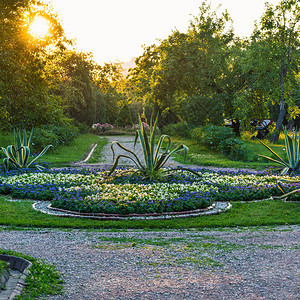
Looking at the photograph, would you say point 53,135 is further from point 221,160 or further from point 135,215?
point 135,215

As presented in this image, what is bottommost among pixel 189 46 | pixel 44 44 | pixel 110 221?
pixel 110 221

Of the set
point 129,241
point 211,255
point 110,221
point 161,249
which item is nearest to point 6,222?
point 110,221

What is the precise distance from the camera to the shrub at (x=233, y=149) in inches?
563

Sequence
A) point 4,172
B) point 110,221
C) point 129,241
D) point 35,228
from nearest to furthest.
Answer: point 129,241
point 35,228
point 110,221
point 4,172

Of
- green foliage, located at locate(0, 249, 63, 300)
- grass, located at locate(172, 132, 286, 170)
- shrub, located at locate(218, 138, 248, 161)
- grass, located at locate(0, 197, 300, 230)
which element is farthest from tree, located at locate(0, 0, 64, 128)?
shrub, located at locate(218, 138, 248, 161)

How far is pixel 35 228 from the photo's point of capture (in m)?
5.83

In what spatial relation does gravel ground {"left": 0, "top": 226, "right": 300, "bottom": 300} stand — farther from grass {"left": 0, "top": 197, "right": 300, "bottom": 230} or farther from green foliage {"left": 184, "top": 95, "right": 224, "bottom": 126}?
green foliage {"left": 184, "top": 95, "right": 224, "bottom": 126}

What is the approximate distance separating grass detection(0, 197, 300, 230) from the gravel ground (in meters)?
0.37

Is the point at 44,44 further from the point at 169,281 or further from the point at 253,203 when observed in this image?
the point at 169,281

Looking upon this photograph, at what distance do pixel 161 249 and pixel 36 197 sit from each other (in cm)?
421

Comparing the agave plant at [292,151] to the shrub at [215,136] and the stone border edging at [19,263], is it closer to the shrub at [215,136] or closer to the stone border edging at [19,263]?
the shrub at [215,136]

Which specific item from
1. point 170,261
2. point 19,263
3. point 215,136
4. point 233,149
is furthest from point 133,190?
point 215,136

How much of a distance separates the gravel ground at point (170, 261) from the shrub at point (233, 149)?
28.4 ft

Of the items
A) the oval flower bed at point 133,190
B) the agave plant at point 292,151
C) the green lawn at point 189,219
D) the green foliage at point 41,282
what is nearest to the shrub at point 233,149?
the oval flower bed at point 133,190
